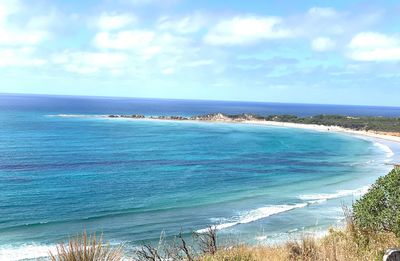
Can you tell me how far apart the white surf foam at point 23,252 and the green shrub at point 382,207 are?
1368cm

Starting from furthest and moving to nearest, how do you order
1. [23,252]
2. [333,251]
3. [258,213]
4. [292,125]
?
[292,125], [258,213], [23,252], [333,251]

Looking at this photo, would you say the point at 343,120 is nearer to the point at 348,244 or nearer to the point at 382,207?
the point at 382,207

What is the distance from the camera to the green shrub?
1249cm

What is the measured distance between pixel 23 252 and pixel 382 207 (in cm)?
1607

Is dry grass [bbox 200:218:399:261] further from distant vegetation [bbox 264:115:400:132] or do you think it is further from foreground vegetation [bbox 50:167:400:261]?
distant vegetation [bbox 264:115:400:132]

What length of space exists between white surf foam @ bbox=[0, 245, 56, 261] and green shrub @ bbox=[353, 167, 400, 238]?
13.7m

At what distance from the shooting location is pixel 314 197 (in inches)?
1300

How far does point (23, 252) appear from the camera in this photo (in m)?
19.7

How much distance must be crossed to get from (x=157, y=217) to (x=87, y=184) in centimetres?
A: 1139

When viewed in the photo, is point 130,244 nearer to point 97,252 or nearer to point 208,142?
point 97,252

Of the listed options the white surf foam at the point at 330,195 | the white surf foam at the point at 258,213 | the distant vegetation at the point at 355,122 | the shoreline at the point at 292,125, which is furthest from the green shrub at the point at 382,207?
the distant vegetation at the point at 355,122

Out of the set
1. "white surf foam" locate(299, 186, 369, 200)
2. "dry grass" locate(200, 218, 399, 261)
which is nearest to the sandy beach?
"white surf foam" locate(299, 186, 369, 200)

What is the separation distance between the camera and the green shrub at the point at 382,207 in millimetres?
12492

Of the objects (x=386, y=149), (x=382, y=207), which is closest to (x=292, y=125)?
(x=386, y=149)
